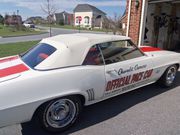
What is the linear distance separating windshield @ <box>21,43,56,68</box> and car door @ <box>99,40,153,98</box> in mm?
936

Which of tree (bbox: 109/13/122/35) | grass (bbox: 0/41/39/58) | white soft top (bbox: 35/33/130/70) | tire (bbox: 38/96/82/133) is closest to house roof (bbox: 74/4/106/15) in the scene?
tree (bbox: 109/13/122/35)

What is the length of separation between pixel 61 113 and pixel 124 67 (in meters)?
1.46

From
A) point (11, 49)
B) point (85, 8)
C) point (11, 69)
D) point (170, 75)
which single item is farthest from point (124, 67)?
point (85, 8)

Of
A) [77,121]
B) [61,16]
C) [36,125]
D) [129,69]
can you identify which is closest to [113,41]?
[129,69]

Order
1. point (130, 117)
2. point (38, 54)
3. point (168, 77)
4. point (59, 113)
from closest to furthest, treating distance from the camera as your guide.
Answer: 1. point (59, 113)
2. point (38, 54)
3. point (130, 117)
4. point (168, 77)

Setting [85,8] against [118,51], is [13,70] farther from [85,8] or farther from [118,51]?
[85,8]

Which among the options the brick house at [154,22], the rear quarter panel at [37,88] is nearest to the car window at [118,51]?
the rear quarter panel at [37,88]

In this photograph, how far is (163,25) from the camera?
11.2 m

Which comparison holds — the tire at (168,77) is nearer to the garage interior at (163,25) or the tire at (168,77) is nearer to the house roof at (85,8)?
the garage interior at (163,25)

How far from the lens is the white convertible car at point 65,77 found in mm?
2777

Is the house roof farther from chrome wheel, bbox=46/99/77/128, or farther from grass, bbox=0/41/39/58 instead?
chrome wheel, bbox=46/99/77/128

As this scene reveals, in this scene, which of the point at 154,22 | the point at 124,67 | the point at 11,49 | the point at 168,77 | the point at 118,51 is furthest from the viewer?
the point at 11,49

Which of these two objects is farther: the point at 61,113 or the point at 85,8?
the point at 85,8

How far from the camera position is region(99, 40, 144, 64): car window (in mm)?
3816
